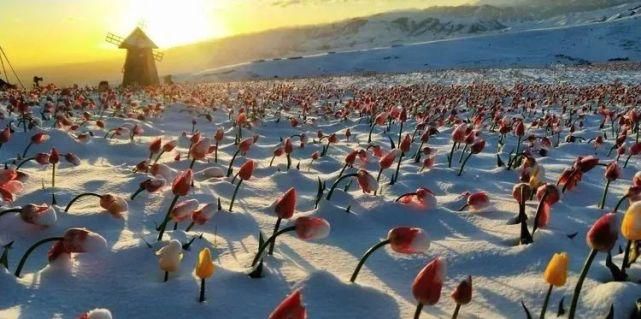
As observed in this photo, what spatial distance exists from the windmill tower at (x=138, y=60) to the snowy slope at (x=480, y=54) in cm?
2535

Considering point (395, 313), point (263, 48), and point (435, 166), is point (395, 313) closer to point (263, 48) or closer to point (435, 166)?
point (435, 166)

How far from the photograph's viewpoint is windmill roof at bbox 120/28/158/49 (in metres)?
37.2

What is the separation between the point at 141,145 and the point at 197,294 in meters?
5.03

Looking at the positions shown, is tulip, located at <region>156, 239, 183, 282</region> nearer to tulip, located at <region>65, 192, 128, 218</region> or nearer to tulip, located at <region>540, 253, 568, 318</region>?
tulip, located at <region>65, 192, 128, 218</region>

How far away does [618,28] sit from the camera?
9488 centimetres

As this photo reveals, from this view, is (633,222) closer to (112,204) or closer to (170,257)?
(170,257)

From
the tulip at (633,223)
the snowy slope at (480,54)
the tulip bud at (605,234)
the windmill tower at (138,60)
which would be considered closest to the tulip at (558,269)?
the tulip bud at (605,234)

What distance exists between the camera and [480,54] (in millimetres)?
76625

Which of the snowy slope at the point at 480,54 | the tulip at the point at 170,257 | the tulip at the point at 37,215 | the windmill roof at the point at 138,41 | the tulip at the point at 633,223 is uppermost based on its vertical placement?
the windmill roof at the point at 138,41

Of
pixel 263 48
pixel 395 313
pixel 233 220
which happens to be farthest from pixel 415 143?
pixel 263 48

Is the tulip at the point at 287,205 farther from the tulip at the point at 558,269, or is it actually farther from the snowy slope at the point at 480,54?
the snowy slope at the point at 480,54

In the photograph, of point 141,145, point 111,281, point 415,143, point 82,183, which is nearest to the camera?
point 111,281

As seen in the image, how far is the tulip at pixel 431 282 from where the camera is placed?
1855 millimetres

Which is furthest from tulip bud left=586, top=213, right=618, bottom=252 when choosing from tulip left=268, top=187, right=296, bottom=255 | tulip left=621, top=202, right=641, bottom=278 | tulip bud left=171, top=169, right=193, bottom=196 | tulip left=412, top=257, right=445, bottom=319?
tulip bud left=171, top=169, right=193, bottom=196
